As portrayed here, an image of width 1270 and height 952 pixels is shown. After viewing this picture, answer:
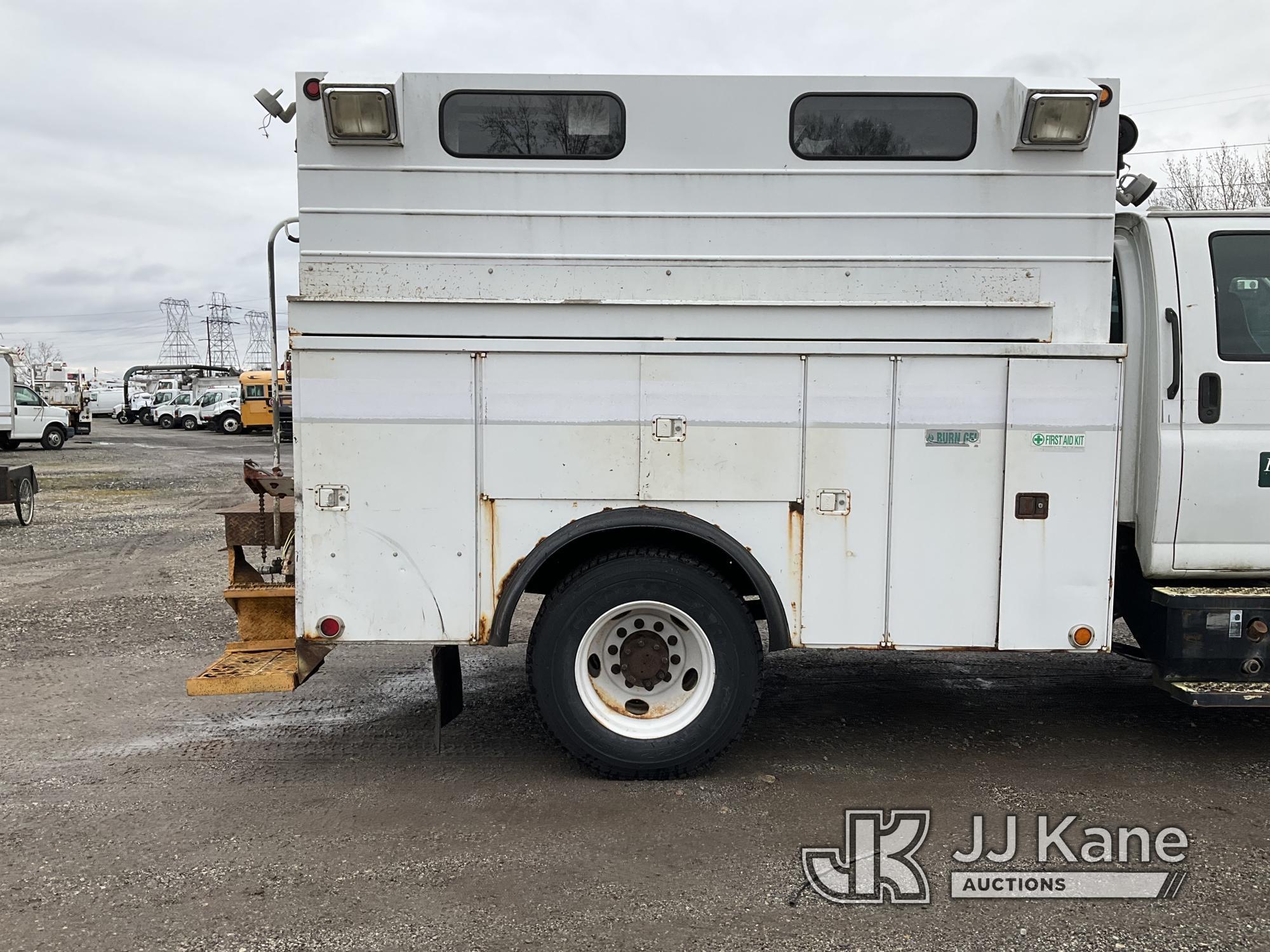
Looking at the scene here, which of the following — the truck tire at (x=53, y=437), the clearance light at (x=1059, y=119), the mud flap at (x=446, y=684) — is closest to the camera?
the clearance light at (x=1059, y=119)

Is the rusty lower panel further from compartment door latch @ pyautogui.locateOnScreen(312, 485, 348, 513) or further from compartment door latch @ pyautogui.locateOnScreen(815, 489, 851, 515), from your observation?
compartment door latch @ pyautogui.locateOnScreen(312, 485, 348, 513)

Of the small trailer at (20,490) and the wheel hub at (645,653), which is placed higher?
the wheel hub at (645,653)

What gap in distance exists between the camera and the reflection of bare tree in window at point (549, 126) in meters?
4.30

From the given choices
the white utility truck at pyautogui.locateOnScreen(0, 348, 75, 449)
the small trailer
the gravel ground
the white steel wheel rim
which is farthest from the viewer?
the white utility truck at pyautogui.locateOnScreen(0, 348, 75, 449)

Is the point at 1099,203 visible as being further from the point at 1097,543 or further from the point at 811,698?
the point at 811,698

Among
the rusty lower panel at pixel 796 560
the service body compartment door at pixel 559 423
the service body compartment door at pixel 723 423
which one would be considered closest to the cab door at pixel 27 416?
the service body compartment door at pixel 559 423

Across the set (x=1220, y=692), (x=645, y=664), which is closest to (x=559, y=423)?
(x=645, y=664)

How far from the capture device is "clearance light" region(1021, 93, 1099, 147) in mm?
4137

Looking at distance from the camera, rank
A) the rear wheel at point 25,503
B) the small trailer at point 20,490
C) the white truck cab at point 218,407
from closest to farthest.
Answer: the small trailer at point 20,490 → the rear wheel at point 25,503 → the white truck cab at point 218,407

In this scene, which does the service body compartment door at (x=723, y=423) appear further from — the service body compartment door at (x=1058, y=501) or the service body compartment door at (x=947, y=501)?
the service body compartment door at (x=1058, y=501)

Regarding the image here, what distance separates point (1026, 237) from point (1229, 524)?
1.64 metres

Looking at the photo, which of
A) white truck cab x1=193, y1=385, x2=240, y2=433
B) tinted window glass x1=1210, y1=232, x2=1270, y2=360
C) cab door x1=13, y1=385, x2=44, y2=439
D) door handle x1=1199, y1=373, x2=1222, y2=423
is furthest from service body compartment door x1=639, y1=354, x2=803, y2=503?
white truck cab x1=193, y1=385, x2=240, y2=433

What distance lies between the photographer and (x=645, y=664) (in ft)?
14.7

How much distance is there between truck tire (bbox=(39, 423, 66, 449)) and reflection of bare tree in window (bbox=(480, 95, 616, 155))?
2967cm
